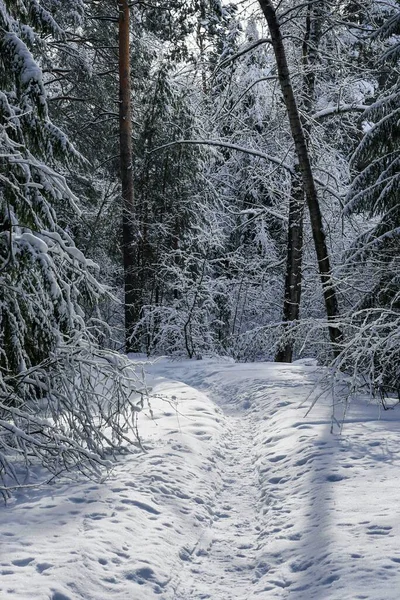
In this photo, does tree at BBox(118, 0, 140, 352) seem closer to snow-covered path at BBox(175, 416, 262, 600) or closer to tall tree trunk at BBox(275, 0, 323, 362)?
tall tree trunk at BBox(275, 0, 323, 362)

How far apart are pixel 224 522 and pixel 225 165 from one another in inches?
655

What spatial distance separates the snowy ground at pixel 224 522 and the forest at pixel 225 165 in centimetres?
96

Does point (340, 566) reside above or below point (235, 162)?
below

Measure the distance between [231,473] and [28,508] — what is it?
2.32 m

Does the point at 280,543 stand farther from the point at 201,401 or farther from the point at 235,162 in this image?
Answer: the point at 235,162

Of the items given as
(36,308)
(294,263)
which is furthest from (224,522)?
(294,263)

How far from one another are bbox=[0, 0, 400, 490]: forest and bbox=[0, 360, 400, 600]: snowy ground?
3.16 ft

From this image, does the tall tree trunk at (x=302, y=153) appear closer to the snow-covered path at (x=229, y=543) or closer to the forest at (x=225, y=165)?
the forest at (x=225, y=165)

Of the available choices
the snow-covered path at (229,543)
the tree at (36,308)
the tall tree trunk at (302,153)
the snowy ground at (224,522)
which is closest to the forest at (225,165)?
the tall tree trunk at (302,153)

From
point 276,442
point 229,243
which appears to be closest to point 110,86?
point 229,243

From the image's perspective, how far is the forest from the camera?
28.1ft

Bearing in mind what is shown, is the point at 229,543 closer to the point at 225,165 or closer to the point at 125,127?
the point at 125,127

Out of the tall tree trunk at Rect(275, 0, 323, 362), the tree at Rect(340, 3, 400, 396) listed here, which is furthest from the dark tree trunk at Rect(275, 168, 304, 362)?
the tree at Rect(340, 3, 400, 396)

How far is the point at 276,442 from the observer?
6.63m
